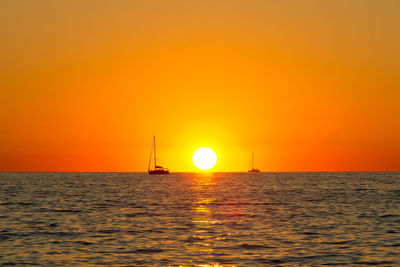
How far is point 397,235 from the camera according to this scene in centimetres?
3856

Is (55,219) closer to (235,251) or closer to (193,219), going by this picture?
(193,219)

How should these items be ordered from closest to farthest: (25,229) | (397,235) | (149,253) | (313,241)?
(149,253), (313,241), (397,235), (25,229)

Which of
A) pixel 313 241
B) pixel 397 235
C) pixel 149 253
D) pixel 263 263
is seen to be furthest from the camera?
pixel 397 235

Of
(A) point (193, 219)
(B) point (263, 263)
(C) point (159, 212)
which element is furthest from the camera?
(C) point (159, 212)

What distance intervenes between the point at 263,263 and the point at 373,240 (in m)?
11.2

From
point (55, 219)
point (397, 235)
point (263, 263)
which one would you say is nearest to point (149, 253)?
point (263, 263)

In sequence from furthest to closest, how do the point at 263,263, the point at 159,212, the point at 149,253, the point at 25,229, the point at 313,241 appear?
the point at 159,212 → the point at 25,229 → the point at 313,241 → the point at 149,253 → the point at 263,263

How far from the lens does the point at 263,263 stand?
28219 mm

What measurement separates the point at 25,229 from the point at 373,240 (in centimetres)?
2496

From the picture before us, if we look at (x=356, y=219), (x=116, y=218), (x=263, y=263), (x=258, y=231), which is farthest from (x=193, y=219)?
(x=263, y=263)

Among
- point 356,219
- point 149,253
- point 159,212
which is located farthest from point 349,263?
point 159,212

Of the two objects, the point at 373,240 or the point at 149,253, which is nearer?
the point at 149,253

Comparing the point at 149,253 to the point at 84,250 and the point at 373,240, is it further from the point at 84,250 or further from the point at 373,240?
the point at 373,240

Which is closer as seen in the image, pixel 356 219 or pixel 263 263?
pixel 263 263
